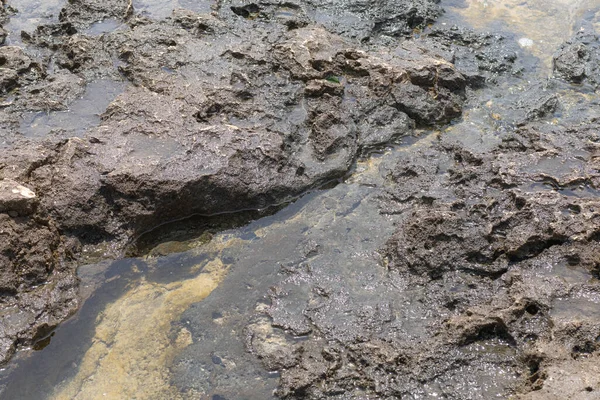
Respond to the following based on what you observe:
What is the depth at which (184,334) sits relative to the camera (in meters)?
3.90

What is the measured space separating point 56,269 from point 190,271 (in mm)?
913

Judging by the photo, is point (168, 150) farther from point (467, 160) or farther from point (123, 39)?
point (467, 160)

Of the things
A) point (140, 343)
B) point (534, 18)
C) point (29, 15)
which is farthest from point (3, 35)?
point (534, 18)

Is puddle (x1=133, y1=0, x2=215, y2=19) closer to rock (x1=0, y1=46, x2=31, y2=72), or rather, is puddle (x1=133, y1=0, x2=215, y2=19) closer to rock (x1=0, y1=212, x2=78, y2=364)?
rock (x1=0, y1=46, x2=31, y2=72)

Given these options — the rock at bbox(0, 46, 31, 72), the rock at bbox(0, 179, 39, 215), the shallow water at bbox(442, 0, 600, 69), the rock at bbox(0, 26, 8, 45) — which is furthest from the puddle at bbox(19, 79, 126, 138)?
the shallow water at bbox(442, 0, 600, 69)

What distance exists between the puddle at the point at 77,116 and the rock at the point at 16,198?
35.7 inches

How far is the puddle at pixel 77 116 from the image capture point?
484 centimetres

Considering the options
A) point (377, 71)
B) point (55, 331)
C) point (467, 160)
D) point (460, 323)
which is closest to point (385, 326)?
point (460, 323)

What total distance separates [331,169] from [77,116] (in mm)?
2202

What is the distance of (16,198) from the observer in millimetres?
3857

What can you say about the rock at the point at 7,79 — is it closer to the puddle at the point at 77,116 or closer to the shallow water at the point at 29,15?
the puddle at the point at 77,116

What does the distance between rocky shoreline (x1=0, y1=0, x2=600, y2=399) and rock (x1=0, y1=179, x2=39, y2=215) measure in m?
0.01

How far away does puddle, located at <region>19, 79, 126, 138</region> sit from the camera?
4836 millimetres

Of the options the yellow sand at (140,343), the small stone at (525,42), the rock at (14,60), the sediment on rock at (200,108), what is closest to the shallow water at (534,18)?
the small stone at (525,42)
